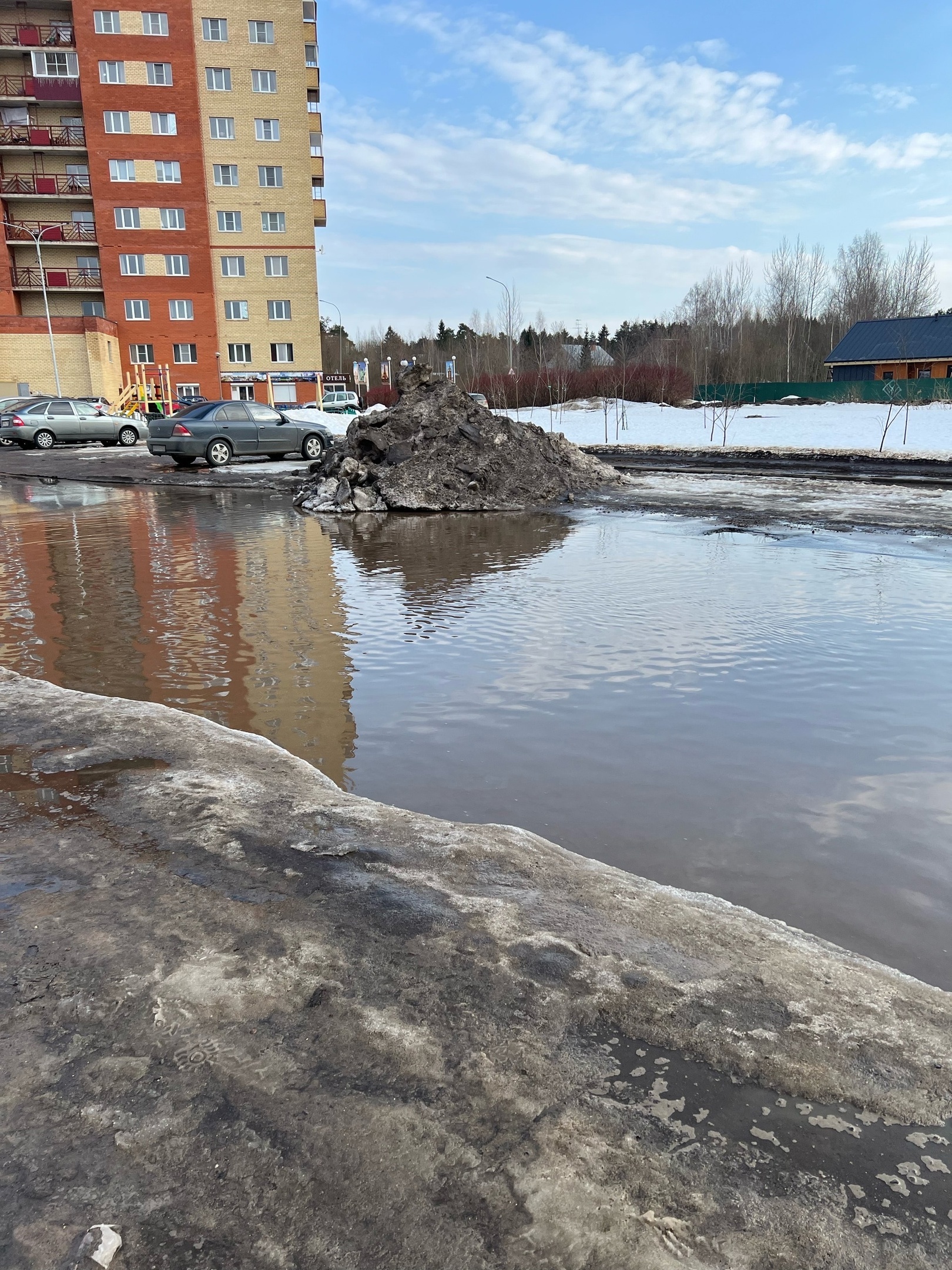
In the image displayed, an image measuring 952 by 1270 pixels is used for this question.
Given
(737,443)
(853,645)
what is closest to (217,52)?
(737,443)

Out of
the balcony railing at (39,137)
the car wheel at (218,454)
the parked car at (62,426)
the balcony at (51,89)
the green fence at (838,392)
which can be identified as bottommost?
the car wheel at (218,454)

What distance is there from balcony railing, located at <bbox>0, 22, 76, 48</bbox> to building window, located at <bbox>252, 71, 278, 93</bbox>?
389 inches

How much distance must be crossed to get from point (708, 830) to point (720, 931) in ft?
3.32

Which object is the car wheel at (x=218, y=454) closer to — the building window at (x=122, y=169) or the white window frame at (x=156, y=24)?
the building window at (x=122, y=169)

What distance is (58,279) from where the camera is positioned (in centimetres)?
5194

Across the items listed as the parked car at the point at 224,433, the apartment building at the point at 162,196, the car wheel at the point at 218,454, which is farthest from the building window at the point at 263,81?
the car wheel at the point at 218,454

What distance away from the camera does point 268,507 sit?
15.9 metres

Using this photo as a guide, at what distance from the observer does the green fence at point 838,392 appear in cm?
4919

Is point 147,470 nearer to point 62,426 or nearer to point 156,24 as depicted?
point 62,426

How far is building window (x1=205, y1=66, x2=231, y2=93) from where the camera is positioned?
51.1 m

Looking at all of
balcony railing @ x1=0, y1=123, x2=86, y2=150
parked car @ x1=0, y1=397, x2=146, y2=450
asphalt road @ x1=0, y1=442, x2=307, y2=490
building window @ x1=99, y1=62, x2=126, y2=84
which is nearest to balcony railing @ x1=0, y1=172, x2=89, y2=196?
balcony railing @ x1=0, y1=123, x2=86, y2=150

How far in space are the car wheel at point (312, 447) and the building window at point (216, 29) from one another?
40.1m

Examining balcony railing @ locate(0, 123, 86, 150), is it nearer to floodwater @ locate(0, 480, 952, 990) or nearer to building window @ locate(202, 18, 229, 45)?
building window @ locate(202, 18, 229, 45)

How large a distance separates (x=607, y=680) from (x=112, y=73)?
192 ft
